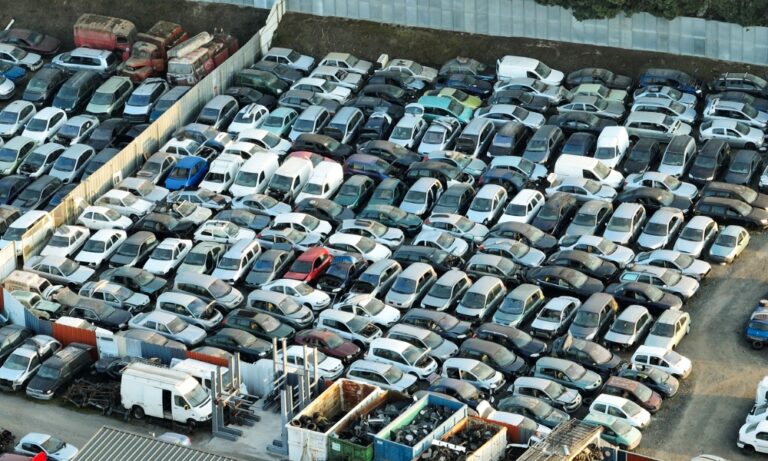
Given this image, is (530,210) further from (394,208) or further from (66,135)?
(66,135)

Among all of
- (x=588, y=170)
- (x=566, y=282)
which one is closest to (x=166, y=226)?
(x=566, y=282)

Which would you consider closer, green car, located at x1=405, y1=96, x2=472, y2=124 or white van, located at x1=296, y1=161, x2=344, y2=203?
white van, located at x1=296, y1=161, x2=344, y2=203

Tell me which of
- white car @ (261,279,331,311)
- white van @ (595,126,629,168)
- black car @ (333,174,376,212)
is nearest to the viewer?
white car @ (261,279,331,311)

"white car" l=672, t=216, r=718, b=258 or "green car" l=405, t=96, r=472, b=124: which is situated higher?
"green car" l=405, t=96, r=472, b=124

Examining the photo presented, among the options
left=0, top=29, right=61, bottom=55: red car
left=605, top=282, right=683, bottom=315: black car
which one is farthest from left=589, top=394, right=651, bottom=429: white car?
left=0, top=29, right=61, bottom=55: red car

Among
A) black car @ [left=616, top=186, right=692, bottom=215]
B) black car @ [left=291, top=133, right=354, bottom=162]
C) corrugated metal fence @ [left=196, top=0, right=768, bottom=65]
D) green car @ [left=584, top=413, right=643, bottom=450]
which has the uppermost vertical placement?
corrugated metal fence @ [left=196, top=0, right=768, bottom=65]

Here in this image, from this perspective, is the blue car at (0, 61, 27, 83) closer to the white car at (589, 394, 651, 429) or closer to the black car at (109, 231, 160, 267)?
the black car at (109, 231, 160, 267)

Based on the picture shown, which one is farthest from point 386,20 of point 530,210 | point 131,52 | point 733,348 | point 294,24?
point 733,348
